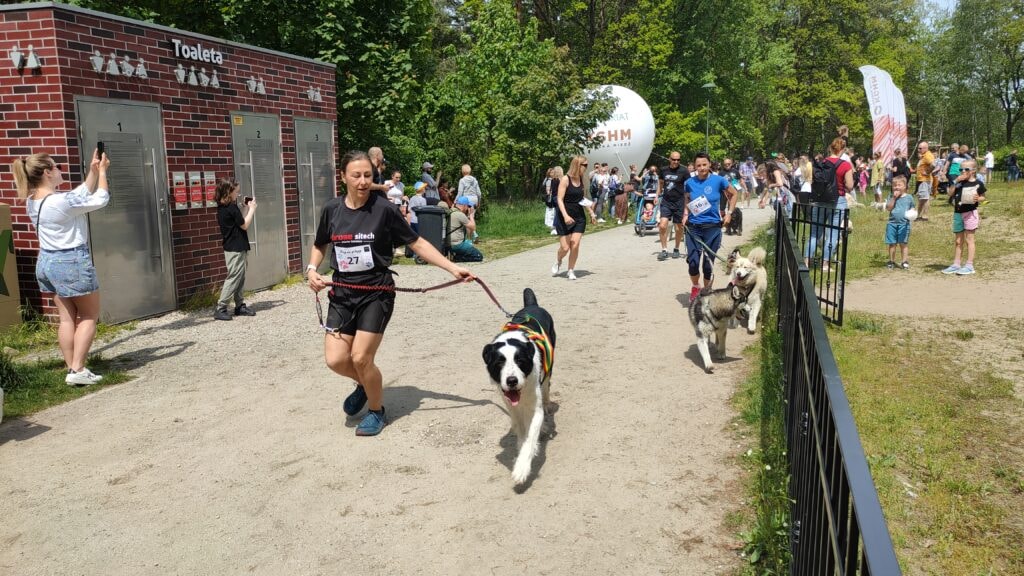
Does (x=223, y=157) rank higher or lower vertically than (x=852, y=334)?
higher

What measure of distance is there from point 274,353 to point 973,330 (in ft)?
24.9

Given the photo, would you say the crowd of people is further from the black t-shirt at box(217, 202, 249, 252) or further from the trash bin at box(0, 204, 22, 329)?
the trash bin at box(0, 204, 22, 329)

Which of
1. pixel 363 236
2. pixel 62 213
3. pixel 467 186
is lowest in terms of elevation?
pixel 363 236

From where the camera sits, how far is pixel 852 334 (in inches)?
327

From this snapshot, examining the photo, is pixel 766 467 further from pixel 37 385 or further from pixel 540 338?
pixel 37 385

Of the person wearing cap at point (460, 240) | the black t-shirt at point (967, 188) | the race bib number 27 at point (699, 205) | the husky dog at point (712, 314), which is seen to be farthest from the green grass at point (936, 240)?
the person wearing cap at point (460, 240)

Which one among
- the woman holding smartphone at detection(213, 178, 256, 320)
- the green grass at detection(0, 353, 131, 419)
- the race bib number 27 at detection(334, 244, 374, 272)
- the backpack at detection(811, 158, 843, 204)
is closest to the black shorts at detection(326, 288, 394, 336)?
the race bib number 27 at detection(334, 244, 374, 272)

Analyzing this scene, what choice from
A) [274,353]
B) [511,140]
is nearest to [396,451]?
[274,353]

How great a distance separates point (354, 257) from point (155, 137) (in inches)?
227

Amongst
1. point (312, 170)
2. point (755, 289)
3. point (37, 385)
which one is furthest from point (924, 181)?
point (37, 385)

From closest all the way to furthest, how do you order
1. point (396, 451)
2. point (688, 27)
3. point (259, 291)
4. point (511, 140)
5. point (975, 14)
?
point (396, 451)
point (259, 291)
point (511, 140)
point (688, 27)
point (975, 14)

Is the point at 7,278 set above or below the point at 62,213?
below

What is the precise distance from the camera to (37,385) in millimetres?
6672

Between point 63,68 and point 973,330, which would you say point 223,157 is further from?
point 973,330
